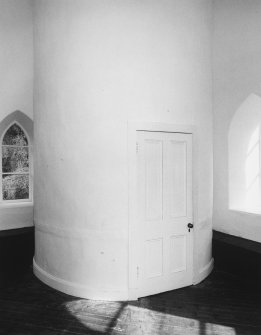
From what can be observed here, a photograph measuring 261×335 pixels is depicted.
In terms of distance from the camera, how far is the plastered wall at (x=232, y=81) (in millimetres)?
5359

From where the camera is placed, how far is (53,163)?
5.08m

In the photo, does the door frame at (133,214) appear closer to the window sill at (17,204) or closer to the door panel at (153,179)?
the door panel at (153,179)

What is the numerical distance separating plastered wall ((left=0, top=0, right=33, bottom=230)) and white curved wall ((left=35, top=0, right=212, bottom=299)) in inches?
51.5

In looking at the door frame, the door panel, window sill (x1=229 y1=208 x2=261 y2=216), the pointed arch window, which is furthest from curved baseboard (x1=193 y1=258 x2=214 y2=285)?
the pointed arch window

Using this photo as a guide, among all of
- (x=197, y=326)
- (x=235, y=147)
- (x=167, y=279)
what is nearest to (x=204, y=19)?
(x=235, y=147)

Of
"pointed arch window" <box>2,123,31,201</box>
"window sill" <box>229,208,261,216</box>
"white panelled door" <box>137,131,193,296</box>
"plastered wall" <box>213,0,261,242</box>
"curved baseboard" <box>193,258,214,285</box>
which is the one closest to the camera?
"white panelled door" <box>137,131,193,296</box>

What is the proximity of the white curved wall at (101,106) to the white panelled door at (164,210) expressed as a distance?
0.74ft

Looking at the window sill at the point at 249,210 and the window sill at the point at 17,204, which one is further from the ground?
the window sill at the point at 17,204

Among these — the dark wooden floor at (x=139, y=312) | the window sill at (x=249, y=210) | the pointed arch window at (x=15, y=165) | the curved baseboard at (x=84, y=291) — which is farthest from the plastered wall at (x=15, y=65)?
the window sill at (x=249, y=210)

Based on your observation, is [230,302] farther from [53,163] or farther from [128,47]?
[128,47]

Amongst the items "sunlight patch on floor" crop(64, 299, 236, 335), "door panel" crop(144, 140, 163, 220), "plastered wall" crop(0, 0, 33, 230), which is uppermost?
"plastered wall" crop(0, 0, 33, 230)

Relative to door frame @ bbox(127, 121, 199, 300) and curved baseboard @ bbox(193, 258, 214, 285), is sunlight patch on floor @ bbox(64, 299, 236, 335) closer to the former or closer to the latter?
door frame @ bbox(127, 121, 199, 300)

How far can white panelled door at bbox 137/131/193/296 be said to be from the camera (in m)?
4.70

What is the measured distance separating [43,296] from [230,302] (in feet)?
8.86
